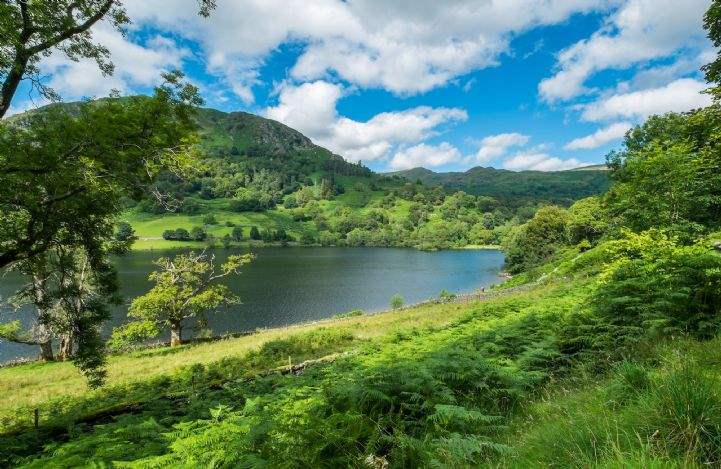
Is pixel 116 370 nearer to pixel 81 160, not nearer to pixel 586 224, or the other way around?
pixel 81 160

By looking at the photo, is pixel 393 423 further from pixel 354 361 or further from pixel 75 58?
pixel 75 58

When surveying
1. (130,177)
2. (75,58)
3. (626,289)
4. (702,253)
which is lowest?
(626,289)

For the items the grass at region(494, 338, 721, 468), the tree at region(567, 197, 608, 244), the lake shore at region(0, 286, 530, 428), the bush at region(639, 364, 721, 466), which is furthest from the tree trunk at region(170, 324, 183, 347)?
the tree at region(567, 197, 608, 244)

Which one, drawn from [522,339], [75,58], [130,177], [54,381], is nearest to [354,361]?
[522,339]

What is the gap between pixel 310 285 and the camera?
94.6 metres

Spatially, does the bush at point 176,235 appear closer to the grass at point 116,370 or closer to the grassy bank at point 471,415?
the grass at point 116,370

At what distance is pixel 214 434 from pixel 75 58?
1174 cm

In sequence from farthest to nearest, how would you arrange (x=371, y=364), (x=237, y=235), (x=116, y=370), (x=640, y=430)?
1. (x=237, y=235)
2. (x=116, y=370)
3. (x=371, y=364)
4. (x=640, y=430)

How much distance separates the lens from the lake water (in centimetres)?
6400

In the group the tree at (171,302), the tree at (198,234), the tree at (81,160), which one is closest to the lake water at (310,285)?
the tree at (171,302)

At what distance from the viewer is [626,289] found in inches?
392

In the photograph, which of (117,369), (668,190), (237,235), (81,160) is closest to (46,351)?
(117,369)

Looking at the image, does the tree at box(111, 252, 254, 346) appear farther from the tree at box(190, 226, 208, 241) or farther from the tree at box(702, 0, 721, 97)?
the tree at box(190, 226, 208, 241)

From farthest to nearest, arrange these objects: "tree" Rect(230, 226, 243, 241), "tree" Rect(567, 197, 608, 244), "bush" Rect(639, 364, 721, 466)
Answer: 1. "tree" Rect(230, 226, 243, 241)
2. "tree" Rect(567, 197, 608, 244)
3. "bush" Rect(639, 364, 721, 466)
